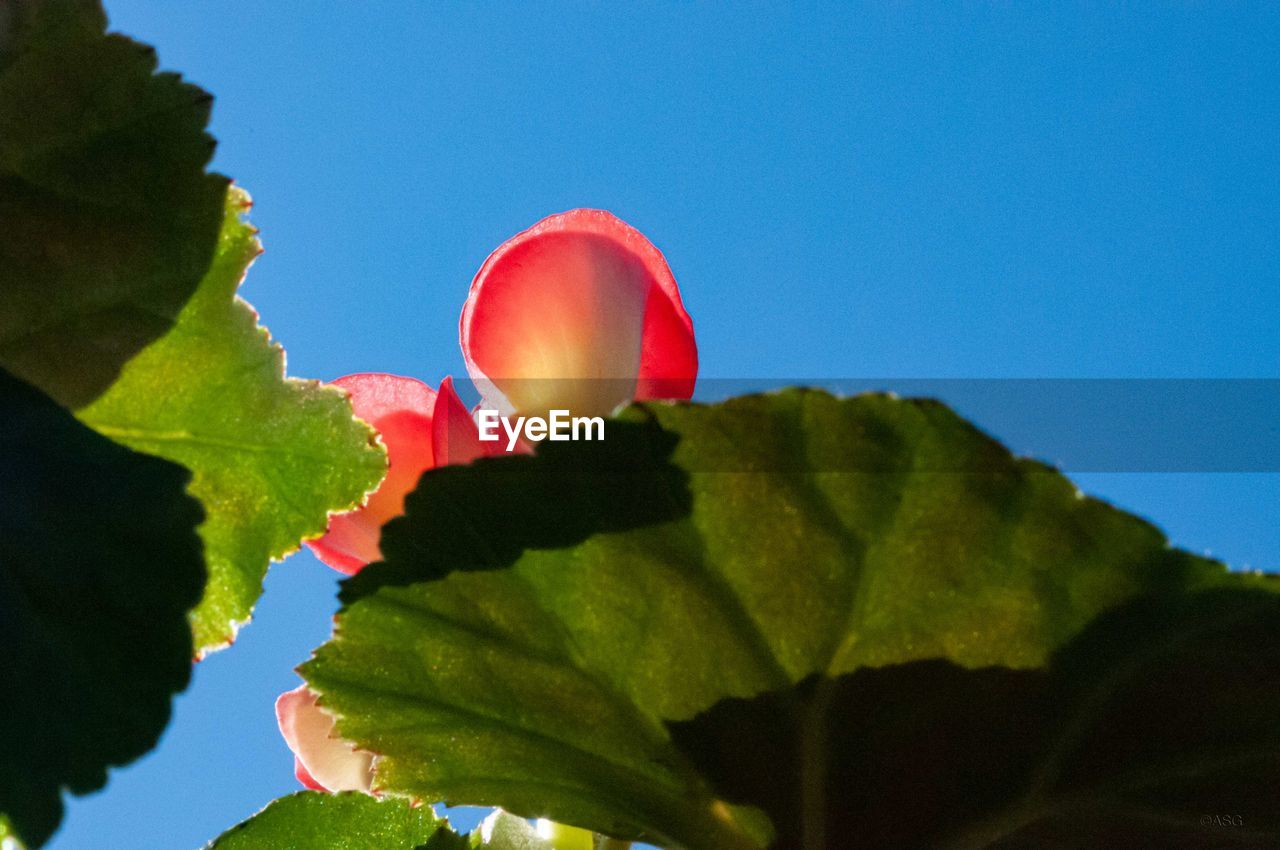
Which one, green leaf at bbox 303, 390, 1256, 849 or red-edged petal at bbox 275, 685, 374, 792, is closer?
green leaf at bbox 303, 390, 1256, 849

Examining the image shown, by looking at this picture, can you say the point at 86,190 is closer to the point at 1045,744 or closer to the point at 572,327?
the point at 572,327

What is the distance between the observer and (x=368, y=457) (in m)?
0.43

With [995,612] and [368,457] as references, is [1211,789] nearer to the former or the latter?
[995,612]

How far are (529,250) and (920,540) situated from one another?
0.68 feet

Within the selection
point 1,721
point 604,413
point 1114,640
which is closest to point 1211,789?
point 1114,640

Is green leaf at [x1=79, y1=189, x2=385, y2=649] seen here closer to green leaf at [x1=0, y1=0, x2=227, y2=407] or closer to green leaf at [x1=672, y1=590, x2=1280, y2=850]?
green leaf at [x1=0, y1=0, x2=227, y2=407]

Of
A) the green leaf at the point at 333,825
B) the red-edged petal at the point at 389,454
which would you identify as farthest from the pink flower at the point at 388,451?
the green leaf at the point at 333,825

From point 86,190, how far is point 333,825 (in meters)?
0.29

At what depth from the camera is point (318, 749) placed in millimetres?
569

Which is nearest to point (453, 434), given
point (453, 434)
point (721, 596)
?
point (453, 434)

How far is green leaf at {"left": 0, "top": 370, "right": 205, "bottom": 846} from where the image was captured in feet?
1.11

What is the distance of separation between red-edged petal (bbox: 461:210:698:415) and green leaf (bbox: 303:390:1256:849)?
124 mm

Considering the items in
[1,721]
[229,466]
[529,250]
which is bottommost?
[1,721]

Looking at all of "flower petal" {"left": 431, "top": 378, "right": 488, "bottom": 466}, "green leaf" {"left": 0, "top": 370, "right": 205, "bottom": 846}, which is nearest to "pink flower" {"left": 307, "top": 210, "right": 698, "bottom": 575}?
"flower petal" {"left": 431, "top": 378, "right": 488, "bottom": 466}
